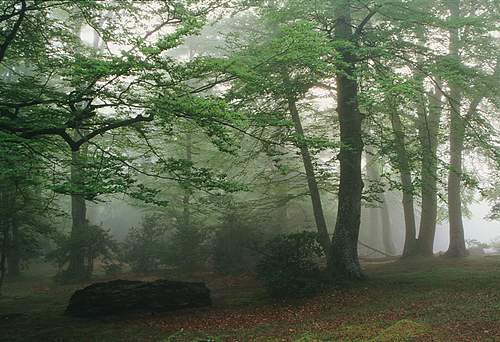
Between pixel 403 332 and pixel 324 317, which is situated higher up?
pixel 403 332

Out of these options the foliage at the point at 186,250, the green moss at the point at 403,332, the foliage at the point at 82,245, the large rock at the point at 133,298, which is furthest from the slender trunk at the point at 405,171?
the foliage at the point at 82,245

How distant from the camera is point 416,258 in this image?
18.5m

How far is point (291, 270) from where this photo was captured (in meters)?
12.0

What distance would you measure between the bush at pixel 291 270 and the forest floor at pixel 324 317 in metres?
0.36

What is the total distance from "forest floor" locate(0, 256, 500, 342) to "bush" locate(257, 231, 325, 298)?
0.36 m

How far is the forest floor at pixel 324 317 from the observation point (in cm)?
765

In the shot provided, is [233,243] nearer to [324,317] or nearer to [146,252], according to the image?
[146,252]

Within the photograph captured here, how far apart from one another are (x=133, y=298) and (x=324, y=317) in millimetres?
5259

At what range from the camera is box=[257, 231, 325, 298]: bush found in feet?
38.2

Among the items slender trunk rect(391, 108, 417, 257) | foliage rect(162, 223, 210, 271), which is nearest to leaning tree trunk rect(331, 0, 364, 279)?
slender trunk rect(391, 108, 417, 257)

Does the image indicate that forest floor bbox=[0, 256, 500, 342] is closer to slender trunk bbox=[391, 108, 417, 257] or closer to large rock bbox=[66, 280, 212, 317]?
large rock bbox=[66, 280, 212, 317]

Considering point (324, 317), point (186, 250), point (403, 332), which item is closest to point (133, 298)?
point (324, 317)

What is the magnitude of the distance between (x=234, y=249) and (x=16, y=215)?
920cm

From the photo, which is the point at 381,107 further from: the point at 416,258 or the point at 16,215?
the point at 16,215
